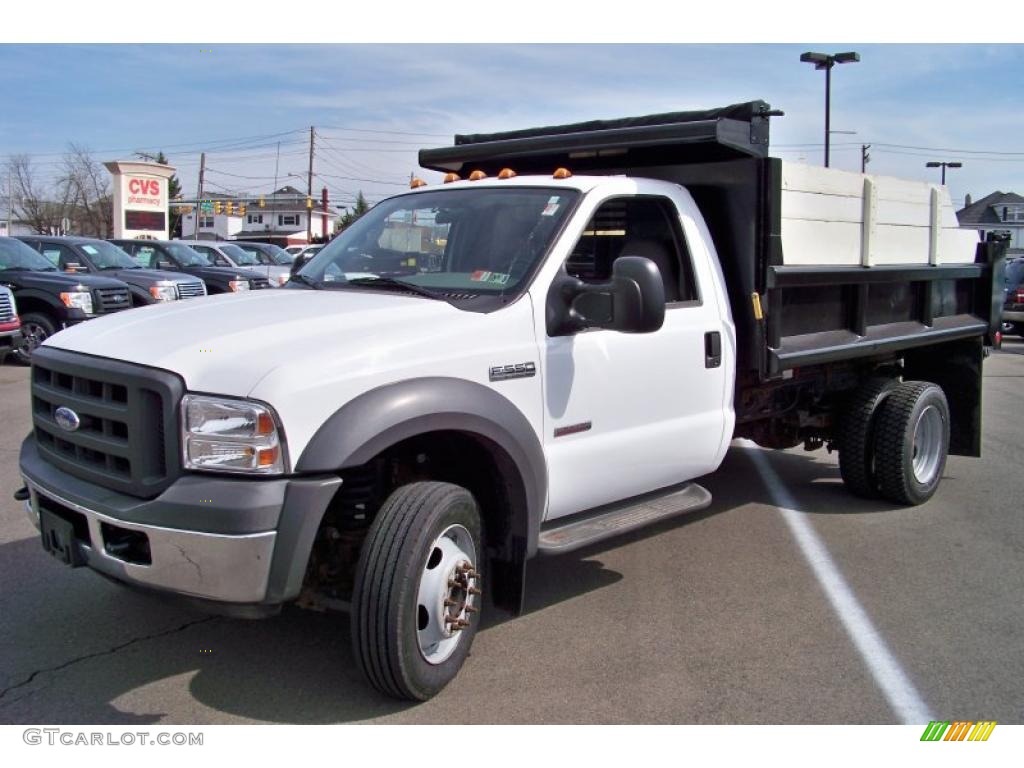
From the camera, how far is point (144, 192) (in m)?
38.8

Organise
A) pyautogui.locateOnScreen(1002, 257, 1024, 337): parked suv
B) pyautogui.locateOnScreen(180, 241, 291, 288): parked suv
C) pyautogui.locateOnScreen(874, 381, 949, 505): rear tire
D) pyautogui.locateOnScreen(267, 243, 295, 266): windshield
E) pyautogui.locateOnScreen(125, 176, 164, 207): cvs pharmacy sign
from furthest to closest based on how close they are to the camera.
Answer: pyautogui.locateOnScreen(125, 176, 164, 207): cvs pharmacy sign, pyautogui.locateOnScreen(267, 243, 295, 266): windshield, pyautogui.locateOnScreen(180, 241, 291, 288): parked suv, pyautogui.locateOnScreen(1002, 257, 1024, 337): parked suv, pyautogui.locateOnScreen(874, 381, 949, 505): rear tire

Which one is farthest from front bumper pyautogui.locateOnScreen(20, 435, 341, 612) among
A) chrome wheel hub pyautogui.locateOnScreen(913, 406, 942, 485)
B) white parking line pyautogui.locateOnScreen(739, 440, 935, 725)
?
chrome wheel hub pyautogui.locateOnScreen(913, 406, 942, 485)

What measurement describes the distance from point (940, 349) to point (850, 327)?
76.3 inches

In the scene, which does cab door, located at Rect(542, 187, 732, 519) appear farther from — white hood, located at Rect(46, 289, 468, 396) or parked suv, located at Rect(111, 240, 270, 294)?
parked suv, located at Rect(111, 240, 270, 294)

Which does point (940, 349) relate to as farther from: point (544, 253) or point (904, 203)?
point (544, 253)

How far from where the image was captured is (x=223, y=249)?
2178cm

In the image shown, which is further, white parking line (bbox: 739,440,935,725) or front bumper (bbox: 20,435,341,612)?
white parking line (bbox: 739,440,935,725)

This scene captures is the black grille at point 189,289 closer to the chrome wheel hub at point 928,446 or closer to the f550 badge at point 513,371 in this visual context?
the chrome wheel hub at point 928,446

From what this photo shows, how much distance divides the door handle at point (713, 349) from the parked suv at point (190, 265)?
13896 millimetres

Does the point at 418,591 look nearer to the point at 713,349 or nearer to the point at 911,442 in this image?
the point at 713,349

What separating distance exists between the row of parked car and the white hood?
17.8 ft

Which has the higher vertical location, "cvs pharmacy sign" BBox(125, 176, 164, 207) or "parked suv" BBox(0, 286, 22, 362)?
"cvs pharmacy sign" BBox(125, 176, 164, 207)

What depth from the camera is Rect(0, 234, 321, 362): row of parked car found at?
42.6 feet
